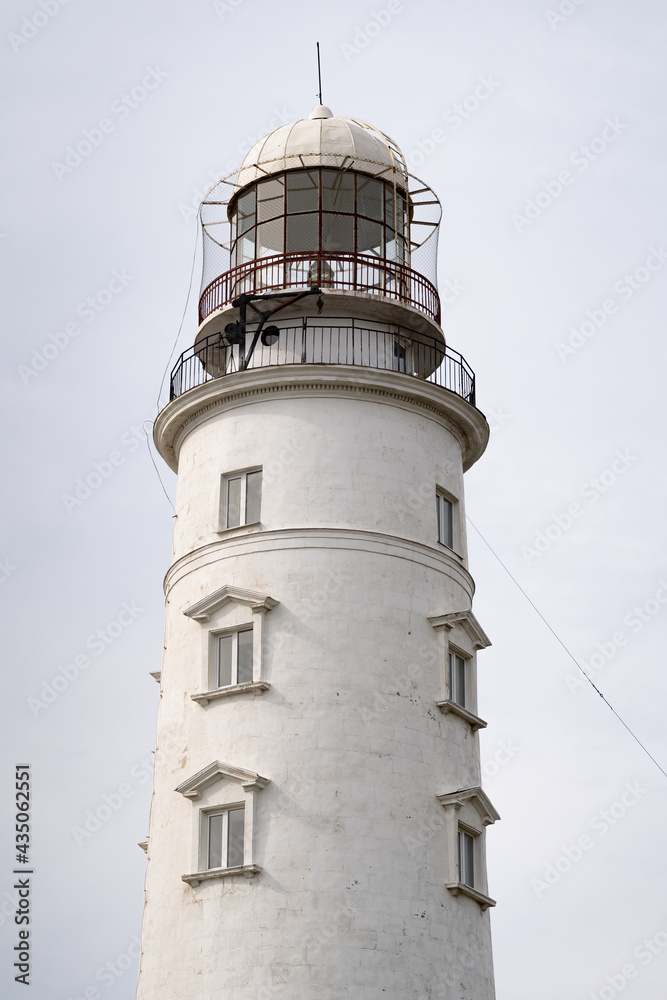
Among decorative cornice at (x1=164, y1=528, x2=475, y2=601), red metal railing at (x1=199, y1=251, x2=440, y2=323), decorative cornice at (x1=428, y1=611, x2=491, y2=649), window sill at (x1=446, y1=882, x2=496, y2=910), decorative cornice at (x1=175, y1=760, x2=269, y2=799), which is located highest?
red metal railing at (x1=199, y1=251, x2=440, y2=323)

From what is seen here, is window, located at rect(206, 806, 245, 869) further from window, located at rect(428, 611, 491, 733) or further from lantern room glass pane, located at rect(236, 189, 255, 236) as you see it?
lantern room glass pane, located at rect(236, 189, 255, 236)

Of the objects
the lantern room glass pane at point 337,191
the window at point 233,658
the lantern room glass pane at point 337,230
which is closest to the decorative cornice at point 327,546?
the window at point 233,658

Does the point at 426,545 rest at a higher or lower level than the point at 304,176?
lower

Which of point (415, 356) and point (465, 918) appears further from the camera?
point (415, 356)

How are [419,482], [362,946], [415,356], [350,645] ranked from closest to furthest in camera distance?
[362,946] < [350,645] < [419,482] < [415,356]

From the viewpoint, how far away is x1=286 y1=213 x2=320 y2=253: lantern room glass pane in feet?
130

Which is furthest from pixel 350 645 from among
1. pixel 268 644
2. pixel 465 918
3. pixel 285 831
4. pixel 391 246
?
pixel 391 246

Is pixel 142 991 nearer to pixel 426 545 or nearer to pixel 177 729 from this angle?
pixel 177 729

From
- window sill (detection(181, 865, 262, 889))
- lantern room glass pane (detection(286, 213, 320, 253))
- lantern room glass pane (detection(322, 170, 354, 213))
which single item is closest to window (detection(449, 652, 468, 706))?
window sill (detection(181, 865, 262, 889))

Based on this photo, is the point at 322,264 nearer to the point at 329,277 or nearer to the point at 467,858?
the point at 329,277

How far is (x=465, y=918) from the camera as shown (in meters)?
33.6

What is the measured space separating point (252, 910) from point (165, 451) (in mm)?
13138

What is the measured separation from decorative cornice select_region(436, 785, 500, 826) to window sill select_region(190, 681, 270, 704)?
4.71m

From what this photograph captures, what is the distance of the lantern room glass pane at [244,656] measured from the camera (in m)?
34.4
